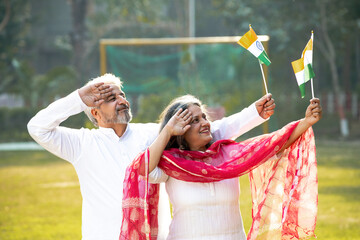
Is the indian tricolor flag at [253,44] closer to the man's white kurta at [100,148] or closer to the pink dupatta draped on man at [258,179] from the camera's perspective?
the man's white kurta at [100,148]

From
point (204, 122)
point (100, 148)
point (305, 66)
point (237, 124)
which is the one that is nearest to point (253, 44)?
point (305, 66)

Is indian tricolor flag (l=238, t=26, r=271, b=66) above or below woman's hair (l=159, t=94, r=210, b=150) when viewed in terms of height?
above

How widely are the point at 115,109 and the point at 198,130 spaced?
0.77 m

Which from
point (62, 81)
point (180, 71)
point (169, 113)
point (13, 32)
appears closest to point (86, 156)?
point (169, 113)

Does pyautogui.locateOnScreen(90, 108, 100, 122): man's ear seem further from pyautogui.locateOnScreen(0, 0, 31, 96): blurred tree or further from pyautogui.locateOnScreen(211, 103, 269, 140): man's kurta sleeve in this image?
pyautogui.locateOnScreen(0, 0, 31, 96): blurred tree

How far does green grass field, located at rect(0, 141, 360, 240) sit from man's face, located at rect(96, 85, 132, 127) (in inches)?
160

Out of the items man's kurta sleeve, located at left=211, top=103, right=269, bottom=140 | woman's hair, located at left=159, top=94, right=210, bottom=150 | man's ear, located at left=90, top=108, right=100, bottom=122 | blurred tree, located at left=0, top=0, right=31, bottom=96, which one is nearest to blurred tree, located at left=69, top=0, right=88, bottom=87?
blurred tree, located at left=0, top=0, right=31, bottom=96

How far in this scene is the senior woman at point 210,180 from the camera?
13.5ft

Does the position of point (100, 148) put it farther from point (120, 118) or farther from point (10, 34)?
point (10, 34)

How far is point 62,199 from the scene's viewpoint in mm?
11984

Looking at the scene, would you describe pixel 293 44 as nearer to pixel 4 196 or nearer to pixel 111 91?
pixel 4 196

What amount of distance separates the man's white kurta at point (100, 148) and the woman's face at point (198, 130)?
12.8 inches

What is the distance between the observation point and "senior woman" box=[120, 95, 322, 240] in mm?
4129

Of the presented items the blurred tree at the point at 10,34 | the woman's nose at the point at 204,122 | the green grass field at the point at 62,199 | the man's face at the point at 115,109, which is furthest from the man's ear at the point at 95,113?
the blurred tree at the point at 10,34
